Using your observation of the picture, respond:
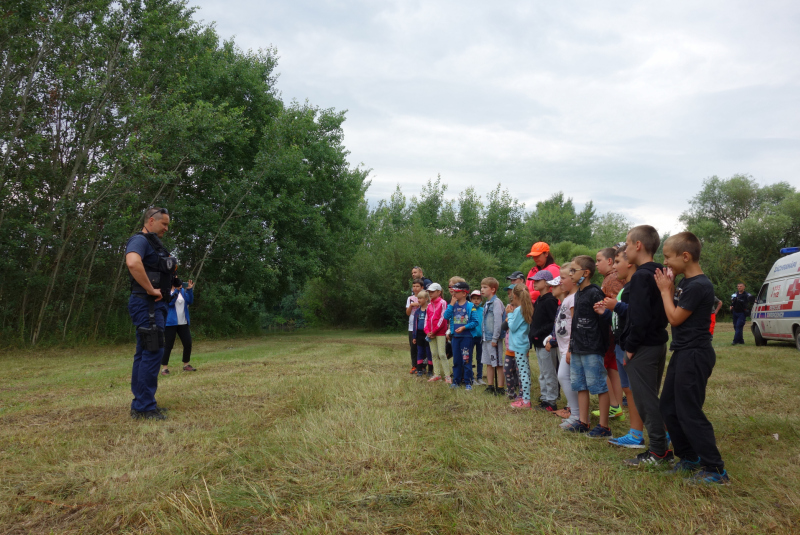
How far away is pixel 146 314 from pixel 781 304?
15.1m

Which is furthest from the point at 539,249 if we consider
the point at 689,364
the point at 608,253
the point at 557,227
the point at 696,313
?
the point at 557,227

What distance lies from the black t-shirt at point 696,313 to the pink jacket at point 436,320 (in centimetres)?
449

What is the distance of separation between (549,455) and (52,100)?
16965 mm

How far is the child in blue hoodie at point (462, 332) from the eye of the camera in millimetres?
7379

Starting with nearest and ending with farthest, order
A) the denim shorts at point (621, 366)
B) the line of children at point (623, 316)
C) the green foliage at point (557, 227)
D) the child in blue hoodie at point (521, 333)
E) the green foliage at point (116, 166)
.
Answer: the line of children at point (623, 316), the denim shorts at point (621, 366), the child in blue hoodie at point (521, 333), the green foliage at point (116, 166), the green foliage at point (557, 227)

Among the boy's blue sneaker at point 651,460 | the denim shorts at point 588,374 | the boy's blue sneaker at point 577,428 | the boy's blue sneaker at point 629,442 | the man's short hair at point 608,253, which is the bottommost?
the boy's blue sneaker at point 577,428

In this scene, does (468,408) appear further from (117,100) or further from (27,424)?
(117,100)

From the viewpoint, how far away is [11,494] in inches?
124

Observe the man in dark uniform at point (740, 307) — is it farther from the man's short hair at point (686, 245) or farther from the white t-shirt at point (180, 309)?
the white t-shirt at point (180, 309)

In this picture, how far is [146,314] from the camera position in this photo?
5367mm

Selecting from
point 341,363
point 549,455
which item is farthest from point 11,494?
point 341,363

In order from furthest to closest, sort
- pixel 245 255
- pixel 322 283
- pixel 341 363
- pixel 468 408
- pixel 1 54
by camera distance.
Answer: pixel 322 283 < pixel 245 255 < pixel 1 54 < pixel 341 363 < pixel 468 408

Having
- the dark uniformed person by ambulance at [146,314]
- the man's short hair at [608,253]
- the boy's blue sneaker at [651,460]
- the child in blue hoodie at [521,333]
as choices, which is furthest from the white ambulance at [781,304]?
the dark uniformed person by ambulance at [146,314]

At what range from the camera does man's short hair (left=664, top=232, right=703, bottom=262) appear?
3686 mm
